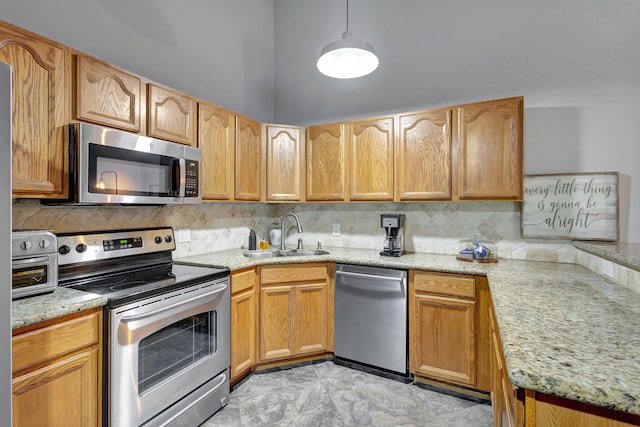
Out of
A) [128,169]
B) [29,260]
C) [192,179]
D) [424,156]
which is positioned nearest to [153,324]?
[29,260]

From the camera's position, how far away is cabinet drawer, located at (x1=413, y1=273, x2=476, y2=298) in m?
2.20

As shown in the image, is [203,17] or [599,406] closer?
[599,406]

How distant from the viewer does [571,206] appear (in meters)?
2.41

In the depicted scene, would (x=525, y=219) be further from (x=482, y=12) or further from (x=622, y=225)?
(x=482, y=12)

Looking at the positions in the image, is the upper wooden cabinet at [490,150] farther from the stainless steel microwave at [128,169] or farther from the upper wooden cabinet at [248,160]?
the stainless steel microwave at [128,169]

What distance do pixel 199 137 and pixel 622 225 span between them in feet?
10.1

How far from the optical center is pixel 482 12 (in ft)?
9.02

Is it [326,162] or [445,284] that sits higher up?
[326,162]

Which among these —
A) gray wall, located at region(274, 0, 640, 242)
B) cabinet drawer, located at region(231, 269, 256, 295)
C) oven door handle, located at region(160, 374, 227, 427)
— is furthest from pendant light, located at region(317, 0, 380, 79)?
oven door handle, located at region(160, 374, 227, 427)

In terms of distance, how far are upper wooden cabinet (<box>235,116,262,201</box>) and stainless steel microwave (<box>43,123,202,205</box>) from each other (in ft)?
1.62

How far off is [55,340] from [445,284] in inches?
85.8

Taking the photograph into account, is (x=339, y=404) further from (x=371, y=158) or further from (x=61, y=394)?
(x=371, y=158)

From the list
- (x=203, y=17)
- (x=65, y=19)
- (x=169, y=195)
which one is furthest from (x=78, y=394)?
(x=203, y=17)

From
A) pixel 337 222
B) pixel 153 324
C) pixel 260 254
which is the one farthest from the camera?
pixel 337 222
